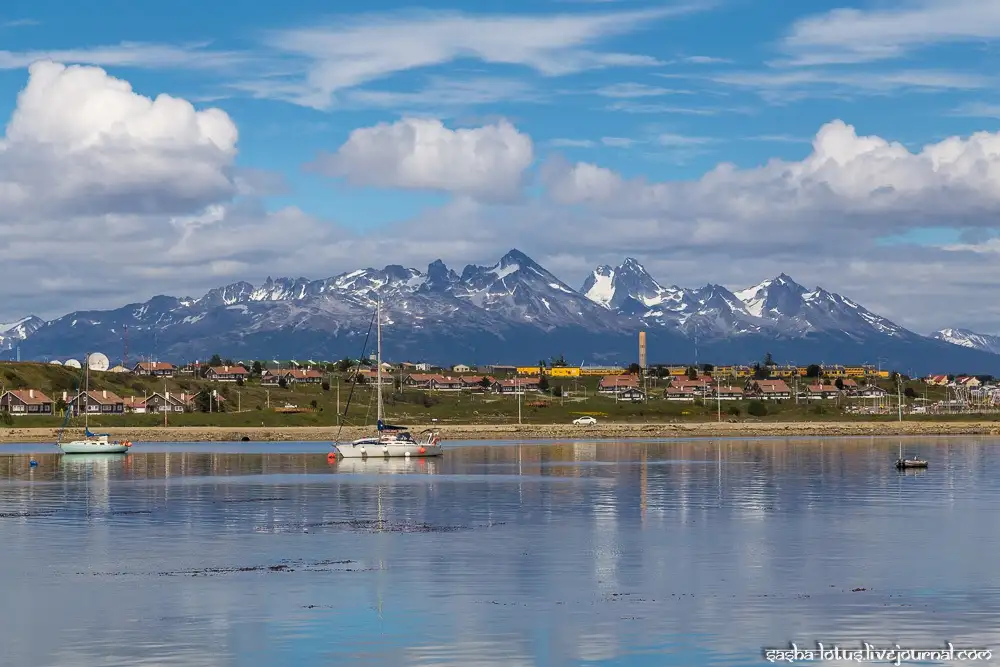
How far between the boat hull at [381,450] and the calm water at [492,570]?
42.0m

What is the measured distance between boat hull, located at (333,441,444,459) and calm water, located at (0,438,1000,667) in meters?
42.0

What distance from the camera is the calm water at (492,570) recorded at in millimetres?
35344

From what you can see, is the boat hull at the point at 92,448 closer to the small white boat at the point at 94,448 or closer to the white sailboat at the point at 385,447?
the small white boat at the point at 94,448

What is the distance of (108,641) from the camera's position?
35.8m

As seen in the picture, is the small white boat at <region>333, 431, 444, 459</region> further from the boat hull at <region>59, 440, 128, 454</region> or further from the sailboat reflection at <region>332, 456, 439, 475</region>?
the boat hull at <region>59, 440, 128, 454</region>

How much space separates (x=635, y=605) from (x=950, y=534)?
84.4 feet

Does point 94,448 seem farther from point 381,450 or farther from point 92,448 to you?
point 381,450

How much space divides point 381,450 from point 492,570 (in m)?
99.1

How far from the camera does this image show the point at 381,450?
147 m

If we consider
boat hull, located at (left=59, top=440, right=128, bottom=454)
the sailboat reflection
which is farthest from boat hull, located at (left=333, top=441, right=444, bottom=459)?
boat hull, located at (left=59, top=440, right=128, bottom=454)

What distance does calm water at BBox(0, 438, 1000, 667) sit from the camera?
3534 cm

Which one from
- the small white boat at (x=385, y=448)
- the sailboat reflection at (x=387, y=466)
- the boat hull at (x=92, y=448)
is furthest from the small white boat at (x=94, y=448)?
the sailboat reflection at (x=387, y=466)

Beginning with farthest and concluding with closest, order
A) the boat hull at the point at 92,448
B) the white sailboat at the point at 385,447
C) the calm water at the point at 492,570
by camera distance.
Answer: the boat hull at the point at 92,448 < the white sailboat at the point at 385,447 < the calm water at the point at 492,570

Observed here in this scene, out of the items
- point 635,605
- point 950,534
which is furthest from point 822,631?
point 950,534
